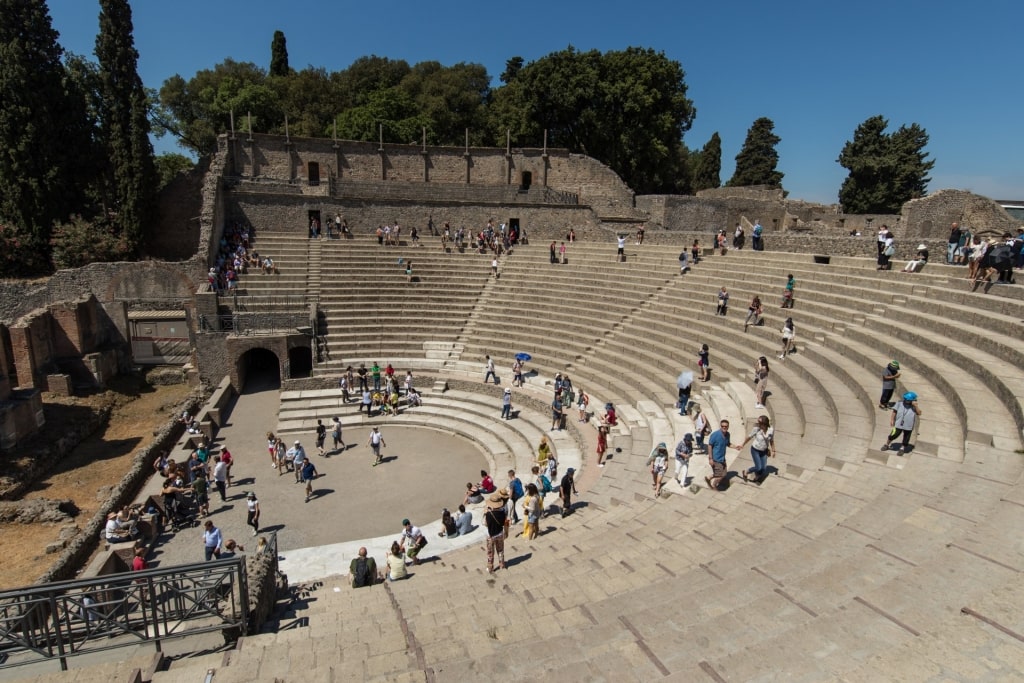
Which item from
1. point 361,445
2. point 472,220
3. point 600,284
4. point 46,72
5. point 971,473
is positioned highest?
point 46,72

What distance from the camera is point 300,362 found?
22.8m

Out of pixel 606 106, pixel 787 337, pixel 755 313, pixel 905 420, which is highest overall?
pixel 606 106

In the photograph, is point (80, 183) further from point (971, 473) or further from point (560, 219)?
point (971, 473)

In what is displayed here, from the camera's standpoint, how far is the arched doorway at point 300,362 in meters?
21.8

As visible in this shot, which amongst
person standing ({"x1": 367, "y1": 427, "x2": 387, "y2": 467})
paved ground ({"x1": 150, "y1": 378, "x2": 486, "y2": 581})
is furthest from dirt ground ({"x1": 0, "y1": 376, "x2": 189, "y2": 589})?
person standing ({"x1": 367, "y1": 427, "x2": 387, "y2": 467})

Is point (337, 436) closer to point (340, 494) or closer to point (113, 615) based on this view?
point (340, 494)

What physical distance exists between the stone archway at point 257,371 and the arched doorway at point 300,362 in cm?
55

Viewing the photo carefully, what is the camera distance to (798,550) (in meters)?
5.97

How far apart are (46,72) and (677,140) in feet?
124

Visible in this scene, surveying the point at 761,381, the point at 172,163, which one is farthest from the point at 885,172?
the point at 172,163

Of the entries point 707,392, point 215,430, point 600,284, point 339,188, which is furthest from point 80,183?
point 707,392

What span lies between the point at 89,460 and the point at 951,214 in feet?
105

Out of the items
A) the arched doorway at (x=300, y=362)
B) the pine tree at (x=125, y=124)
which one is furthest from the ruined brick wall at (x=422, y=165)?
the arched doorway at (x=300, y=362)

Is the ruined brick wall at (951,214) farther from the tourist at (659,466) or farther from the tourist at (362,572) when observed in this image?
the tourist at (362,572)
